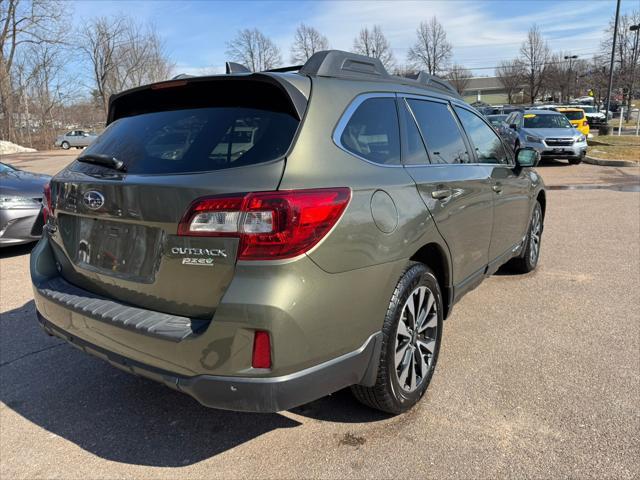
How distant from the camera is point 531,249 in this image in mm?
5367

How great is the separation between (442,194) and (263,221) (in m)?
1.40

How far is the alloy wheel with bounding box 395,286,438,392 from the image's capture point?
110 inches

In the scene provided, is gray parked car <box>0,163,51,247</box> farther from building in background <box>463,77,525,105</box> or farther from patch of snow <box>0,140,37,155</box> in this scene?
building in background <box>463,77,525,105</box>

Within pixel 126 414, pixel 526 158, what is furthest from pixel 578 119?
pixel 126 414

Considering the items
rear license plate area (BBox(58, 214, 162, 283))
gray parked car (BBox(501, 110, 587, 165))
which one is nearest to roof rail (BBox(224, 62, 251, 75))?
rear license plate area (BBox(58, 214, 162, 283))

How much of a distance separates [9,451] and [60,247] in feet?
3.62

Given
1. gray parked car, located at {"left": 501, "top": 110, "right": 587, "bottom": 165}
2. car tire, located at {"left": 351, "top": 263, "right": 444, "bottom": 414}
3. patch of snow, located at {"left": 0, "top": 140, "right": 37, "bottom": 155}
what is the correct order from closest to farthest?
car tire, located at {"left": 351, "top": 263, "right": 444, "bottom": 414} < gray parked car, located at {"left": 501, "top": 110, "right": 587, "bottom": 165} < patch of snow, located at {"left": 0, "top": 140, "right": 37, "bottom": 155}

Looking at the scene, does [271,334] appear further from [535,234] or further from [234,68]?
[535,234]

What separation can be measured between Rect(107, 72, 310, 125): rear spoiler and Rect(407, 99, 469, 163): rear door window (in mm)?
1092

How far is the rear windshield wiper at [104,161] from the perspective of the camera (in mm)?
2596

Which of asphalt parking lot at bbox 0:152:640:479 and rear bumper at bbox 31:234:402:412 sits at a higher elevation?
rear bumper at bbox 31:234:402:412

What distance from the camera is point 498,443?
2629 millimetres

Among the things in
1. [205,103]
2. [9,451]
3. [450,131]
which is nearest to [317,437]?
[9,451]

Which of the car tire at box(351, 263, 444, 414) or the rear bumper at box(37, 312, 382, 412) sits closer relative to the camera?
the rear bumper at box(37, 312, 382, 412)
